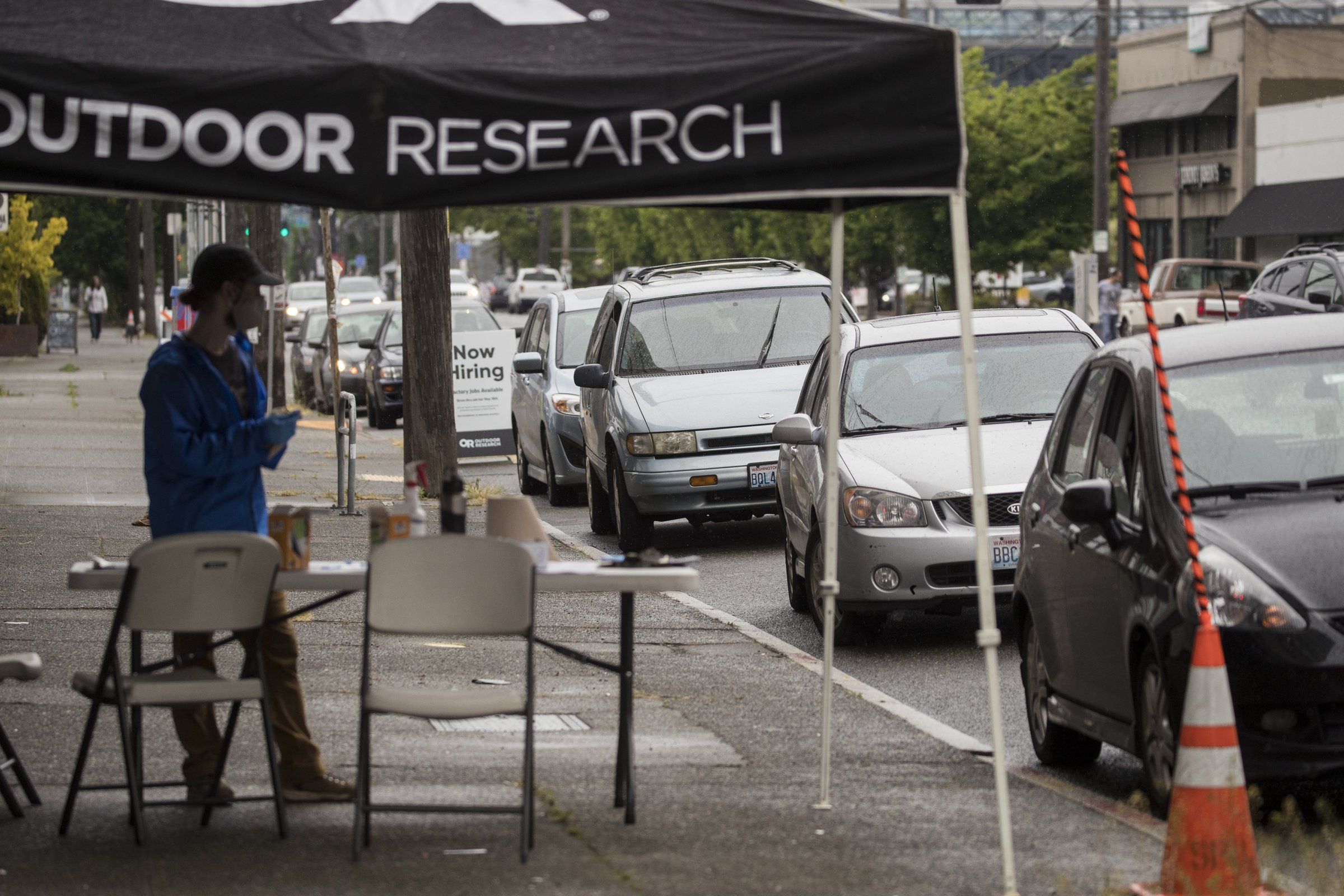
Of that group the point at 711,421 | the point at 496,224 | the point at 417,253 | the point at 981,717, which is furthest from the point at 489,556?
the point at 496,224

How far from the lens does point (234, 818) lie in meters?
6.53

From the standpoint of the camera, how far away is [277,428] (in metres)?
6.33

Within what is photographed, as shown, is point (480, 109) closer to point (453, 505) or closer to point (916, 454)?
point (453, 505)

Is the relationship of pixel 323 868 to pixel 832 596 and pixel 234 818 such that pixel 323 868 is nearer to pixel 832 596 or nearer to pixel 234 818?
pixel 234 818

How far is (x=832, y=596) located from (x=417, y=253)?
37.6ft

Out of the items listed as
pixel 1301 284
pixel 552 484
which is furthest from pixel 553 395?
pixel 1301 284

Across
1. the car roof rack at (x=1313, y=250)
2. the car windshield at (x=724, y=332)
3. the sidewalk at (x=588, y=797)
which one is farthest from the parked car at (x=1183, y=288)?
the sidewalk at (x=588, y=797)

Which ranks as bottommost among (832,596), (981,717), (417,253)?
(981,717)

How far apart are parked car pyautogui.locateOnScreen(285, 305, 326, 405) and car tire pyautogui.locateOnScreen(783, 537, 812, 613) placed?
2105 cm

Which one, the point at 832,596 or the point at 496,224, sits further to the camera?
the point at 496,224

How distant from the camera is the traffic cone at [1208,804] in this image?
537 cm

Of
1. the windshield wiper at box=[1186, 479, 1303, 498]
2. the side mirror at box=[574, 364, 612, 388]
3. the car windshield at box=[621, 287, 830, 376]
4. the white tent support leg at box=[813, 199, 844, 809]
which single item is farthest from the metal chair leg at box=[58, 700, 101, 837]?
the car windshield at box=[621, 287, 830, 376]

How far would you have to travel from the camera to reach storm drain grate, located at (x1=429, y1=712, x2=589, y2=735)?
8.18m

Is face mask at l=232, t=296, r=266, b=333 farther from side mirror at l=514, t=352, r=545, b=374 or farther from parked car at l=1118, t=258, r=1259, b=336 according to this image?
parked car at l=1118, t=258, r=1259, b=336
